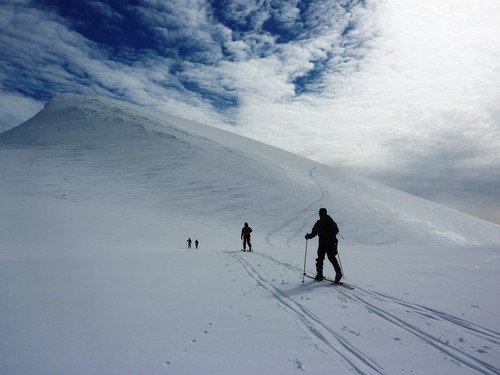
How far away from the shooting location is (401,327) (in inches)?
192

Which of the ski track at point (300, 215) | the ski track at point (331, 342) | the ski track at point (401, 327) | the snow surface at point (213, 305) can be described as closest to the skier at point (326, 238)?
the snow surface at point (213, 305)

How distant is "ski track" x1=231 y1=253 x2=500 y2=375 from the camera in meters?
3.78

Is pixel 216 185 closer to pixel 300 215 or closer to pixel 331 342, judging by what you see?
pixel 300 215

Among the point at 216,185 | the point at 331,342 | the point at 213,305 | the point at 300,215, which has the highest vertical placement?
the point at 216,185

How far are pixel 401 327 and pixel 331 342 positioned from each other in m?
1.36

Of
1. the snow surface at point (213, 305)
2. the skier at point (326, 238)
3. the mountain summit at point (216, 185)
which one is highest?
the mountain summit at point (216, 185)

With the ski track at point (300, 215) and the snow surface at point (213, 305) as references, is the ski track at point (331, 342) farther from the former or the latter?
the ski track at point (300, 215)

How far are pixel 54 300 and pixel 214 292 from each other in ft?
10.3

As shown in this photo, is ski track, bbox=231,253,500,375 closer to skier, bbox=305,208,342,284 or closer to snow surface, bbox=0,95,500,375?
snow surface, bbox=0,95,500,375

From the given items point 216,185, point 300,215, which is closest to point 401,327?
point 300,215

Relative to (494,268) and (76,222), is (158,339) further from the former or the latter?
(76,222)

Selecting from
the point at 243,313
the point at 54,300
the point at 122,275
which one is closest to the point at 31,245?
the point at 122,275

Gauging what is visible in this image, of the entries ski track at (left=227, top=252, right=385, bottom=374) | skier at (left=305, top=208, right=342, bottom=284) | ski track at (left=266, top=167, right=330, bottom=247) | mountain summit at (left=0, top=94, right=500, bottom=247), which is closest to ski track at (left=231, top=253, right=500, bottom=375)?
ski track at (left=227, top=252, right=385, bottom=374)

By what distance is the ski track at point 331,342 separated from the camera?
12.1 ft
